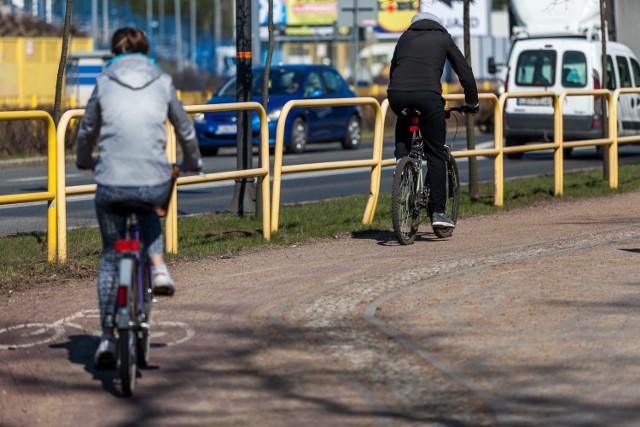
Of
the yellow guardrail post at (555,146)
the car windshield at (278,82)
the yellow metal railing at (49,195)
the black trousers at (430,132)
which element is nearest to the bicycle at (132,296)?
the yellow metal railing at (49,195)

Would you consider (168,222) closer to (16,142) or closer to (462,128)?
(16,142)

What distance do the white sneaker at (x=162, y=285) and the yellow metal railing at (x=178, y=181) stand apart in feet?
11.5

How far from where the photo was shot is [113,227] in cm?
650

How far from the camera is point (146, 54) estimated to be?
6586mm

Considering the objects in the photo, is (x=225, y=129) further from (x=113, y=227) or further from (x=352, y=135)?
(x=113, y=227)

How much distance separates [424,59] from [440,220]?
1.27 meters

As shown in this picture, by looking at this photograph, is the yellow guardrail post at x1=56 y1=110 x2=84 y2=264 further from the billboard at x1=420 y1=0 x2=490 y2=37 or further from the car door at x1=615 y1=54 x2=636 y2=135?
the billboard at x1=420 y1=0 x2=490 y2=37

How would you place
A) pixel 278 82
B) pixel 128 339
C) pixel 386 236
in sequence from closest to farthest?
pixel 128 339 < pixel 386 236 < pixel 278 82

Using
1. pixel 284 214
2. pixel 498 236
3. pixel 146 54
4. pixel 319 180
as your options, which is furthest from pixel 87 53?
pixel 146 54

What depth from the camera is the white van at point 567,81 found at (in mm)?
23016

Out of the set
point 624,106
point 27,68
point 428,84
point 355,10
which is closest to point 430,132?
point 428,84

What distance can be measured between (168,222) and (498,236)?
9.00 ft

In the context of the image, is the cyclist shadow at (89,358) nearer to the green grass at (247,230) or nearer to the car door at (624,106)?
the green grass at (247,230)

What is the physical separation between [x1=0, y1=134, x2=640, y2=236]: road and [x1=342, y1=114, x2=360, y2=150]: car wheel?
0.22 metres
